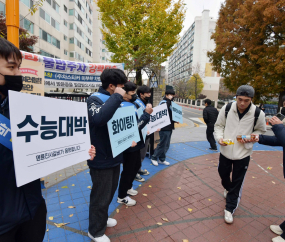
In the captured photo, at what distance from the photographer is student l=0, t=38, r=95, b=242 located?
113 centimetres

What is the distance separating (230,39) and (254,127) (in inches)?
605

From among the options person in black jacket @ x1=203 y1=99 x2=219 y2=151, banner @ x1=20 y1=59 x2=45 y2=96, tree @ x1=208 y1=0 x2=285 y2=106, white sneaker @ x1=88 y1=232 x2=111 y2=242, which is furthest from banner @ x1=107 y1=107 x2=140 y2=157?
tree @ x1=208 y1=0 x2=285 y2=106

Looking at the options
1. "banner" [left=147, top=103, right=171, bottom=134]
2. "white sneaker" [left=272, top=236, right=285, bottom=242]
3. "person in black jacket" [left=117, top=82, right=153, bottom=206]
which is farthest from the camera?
"banner" [left=147, top=103, right=171, bottom=134]

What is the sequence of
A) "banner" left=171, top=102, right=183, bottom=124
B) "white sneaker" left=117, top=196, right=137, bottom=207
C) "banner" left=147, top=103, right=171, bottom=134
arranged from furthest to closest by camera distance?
"banner" left=171, top=102, right=183, bottom=124
"banner" left=147, top=103, right=171, bottom=134
"white sneaker" left=117, top=196, right=137, bottom=207

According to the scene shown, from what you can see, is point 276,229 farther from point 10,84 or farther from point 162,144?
point 10,84

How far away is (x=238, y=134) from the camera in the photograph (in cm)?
288

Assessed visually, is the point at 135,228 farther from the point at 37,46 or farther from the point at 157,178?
the point at 37,46

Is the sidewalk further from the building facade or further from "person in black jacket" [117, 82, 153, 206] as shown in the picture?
the building facade

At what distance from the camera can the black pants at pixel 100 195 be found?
2148 millimetres

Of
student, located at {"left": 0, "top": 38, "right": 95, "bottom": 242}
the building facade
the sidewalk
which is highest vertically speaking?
the building facade

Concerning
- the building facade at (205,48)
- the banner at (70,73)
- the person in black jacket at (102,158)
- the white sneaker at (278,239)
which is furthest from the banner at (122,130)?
the building facade at (205,48)

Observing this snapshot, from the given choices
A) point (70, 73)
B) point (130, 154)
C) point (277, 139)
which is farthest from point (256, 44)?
point (130, 154)

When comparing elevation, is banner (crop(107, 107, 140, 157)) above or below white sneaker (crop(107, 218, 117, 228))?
above

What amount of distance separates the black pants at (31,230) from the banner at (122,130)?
90cm
